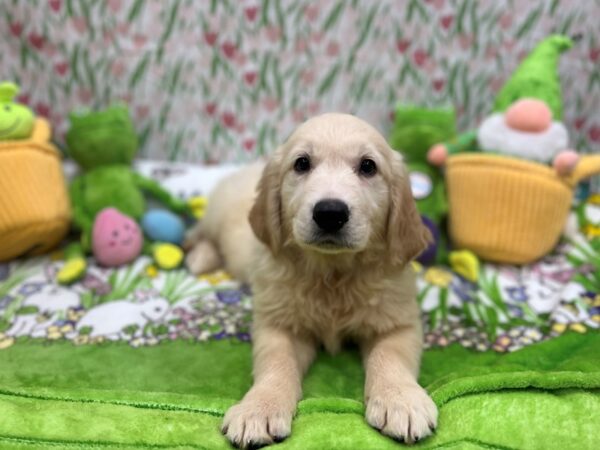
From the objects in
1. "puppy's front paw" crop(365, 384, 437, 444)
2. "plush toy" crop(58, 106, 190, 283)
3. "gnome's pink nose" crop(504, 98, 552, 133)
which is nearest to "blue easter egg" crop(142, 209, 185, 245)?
"plush toy" crop(58, 106, 190, 283)

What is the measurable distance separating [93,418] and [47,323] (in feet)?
2.89

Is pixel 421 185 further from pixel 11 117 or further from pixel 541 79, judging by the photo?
pixel 11 117

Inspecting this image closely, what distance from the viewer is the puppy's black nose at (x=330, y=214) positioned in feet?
5.58

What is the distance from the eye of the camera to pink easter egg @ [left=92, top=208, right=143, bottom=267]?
2.79 meters

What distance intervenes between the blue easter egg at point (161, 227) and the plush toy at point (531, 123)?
146 cm

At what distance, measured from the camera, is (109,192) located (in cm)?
299

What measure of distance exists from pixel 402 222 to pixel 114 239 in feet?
5.06

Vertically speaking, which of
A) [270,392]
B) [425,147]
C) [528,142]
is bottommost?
[270,392]

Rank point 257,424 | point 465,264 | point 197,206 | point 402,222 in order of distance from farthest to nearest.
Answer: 1. point 197,206
2. point 465,264
3. point 402,222
4. point 257,424

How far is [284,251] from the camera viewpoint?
6.86 ft

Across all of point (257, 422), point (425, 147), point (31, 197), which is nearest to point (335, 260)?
point (257, 422)

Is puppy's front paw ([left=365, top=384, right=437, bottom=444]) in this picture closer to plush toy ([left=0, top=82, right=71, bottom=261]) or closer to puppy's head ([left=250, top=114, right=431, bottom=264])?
puppy's head ([left=250, top=114, right=431, bottom=264])

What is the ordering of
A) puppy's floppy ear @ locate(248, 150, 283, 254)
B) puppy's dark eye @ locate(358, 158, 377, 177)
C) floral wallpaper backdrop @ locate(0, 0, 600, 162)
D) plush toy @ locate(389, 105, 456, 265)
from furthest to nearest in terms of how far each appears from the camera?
floral wallpaper backdrop @ locate(0, 0, 600, 162) < plush toy @ locate(389, 105, 456, 265) < puppy's floppy ear @ locate(248, 150, 283, 254) < puppy's dark eye @ locate(358, 158, 377, 177)

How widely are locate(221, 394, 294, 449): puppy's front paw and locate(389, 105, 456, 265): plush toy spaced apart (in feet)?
5.09
